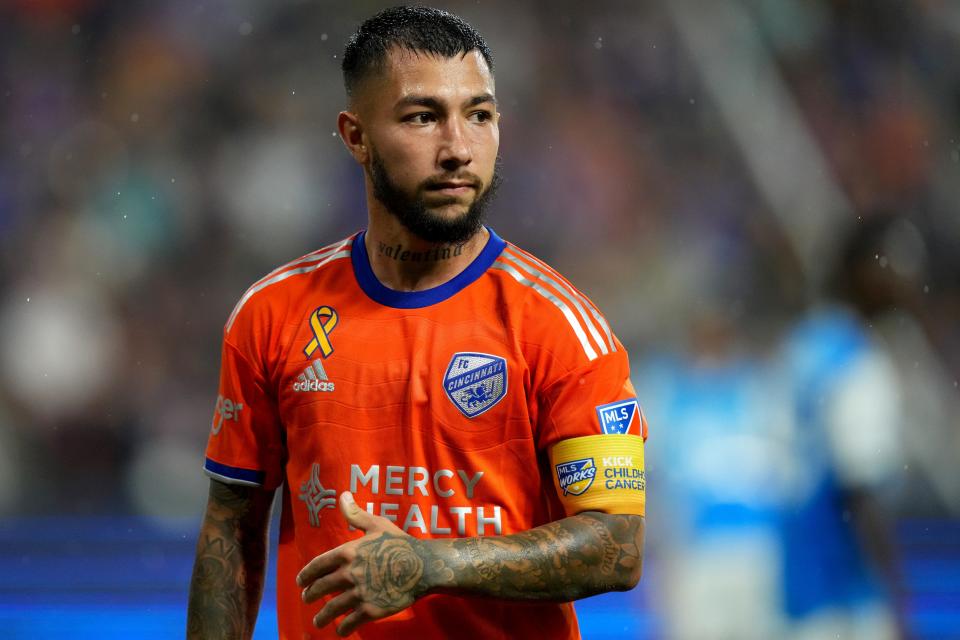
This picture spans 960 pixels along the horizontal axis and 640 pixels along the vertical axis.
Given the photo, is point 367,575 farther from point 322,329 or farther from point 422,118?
point 422,118

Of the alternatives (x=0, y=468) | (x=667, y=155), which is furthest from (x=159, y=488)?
(x=667, y=155)

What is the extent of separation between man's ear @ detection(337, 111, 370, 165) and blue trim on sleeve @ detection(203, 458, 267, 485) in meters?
0.65

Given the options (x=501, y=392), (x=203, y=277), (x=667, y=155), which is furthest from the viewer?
(x=667, y=155)

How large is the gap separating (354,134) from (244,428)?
2.06 ft

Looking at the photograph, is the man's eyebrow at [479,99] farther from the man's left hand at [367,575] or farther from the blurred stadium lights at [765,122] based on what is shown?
the blurred stadium lights at [765,122]

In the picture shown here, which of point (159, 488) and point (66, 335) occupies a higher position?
point (66, 335)

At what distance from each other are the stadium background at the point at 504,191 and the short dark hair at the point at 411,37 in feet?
19.4

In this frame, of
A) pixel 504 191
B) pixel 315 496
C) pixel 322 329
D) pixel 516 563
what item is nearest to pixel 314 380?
pixel 322 329

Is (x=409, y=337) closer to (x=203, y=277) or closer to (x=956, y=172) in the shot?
(x=203, y=277)

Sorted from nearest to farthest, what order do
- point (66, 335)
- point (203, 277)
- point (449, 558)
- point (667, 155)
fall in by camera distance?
point (449, 558) → point (66, 335) → point (203, 277) → point (667, 155)

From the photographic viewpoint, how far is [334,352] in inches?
88.9

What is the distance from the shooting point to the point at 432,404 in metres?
2.17

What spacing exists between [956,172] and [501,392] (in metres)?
9.34

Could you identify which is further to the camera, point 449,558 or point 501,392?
point 501,392
